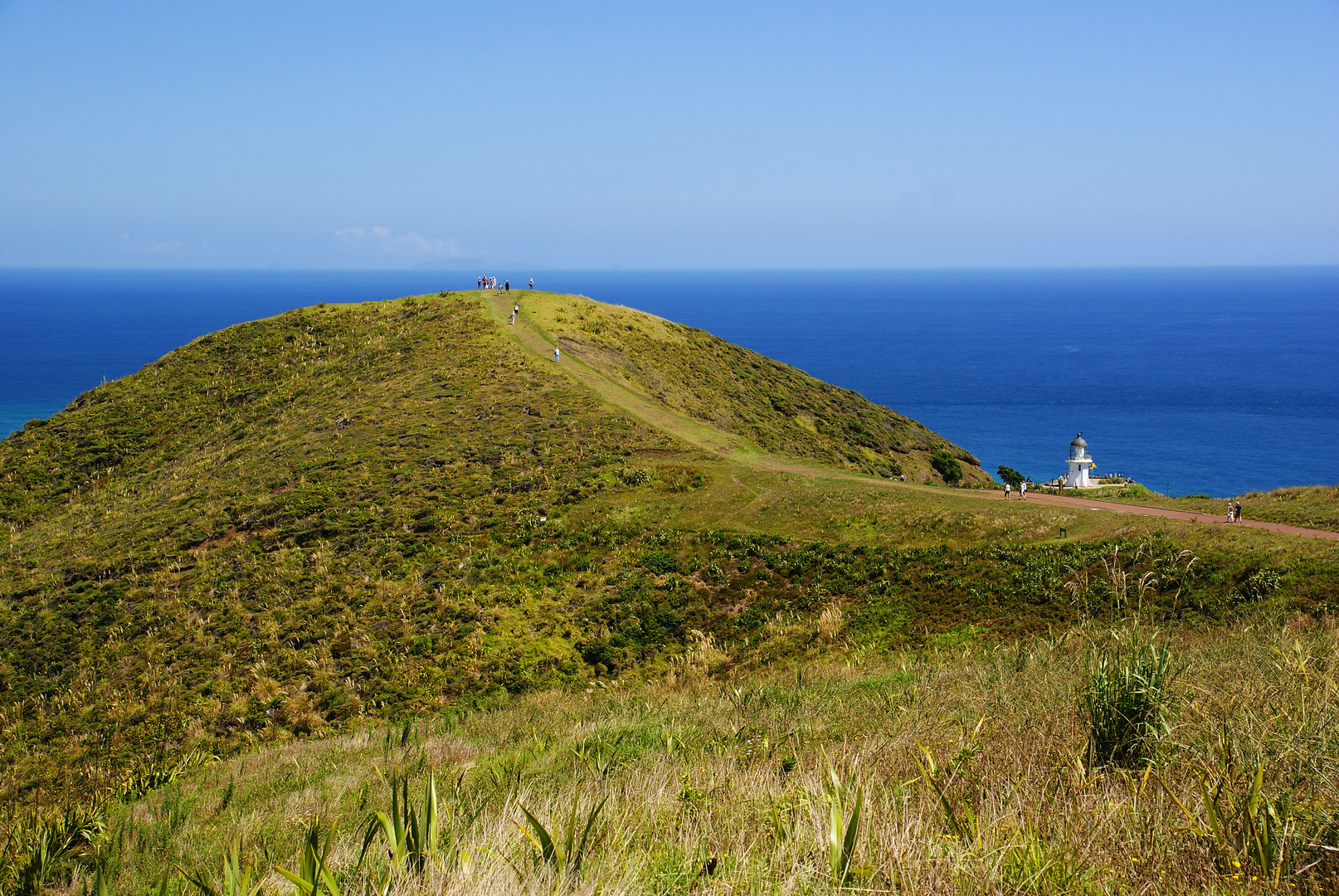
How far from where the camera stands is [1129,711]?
6.09 meters

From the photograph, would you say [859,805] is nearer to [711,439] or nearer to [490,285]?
[711,439]

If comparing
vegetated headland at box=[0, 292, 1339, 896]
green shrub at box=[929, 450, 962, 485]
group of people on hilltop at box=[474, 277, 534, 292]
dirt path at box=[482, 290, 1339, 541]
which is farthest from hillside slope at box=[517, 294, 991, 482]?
group of people on hilltop at box=[474, 277, 534, 292]

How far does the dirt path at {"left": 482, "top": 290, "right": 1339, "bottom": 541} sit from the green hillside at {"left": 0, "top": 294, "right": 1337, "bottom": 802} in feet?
1.01

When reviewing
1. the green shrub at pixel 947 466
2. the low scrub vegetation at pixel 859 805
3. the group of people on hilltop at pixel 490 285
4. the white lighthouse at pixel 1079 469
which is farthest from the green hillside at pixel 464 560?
the group of people on hilltop at pixel 490 285

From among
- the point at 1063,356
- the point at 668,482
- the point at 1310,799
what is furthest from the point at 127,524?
the point at 1063,356

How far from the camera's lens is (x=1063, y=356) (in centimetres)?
18162

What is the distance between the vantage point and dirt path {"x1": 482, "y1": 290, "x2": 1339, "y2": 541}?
24297mm

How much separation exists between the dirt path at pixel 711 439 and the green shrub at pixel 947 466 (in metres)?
16.7

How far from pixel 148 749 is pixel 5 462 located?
3544cm

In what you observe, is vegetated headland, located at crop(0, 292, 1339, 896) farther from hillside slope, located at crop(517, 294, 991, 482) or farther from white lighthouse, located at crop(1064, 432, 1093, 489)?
white lighthouse, located at crop(1064, 432, 1093, 489)

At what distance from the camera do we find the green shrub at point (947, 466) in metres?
47.0

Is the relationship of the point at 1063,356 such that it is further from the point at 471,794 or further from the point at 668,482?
the point at 471,794

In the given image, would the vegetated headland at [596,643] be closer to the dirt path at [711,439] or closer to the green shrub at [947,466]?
the green shrub at [947,466]

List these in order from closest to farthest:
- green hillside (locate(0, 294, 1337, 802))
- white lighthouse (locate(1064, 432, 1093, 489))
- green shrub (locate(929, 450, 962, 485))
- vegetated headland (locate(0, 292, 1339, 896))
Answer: vegetated headland (locate(0, 292, 1339, 896)) → green hillside (locate(0, 294, 1337, 802)) → white lighthouse (locate(1064, 432, 1093, 489)) → green shrub (locate(929, 450, 962, 485))
